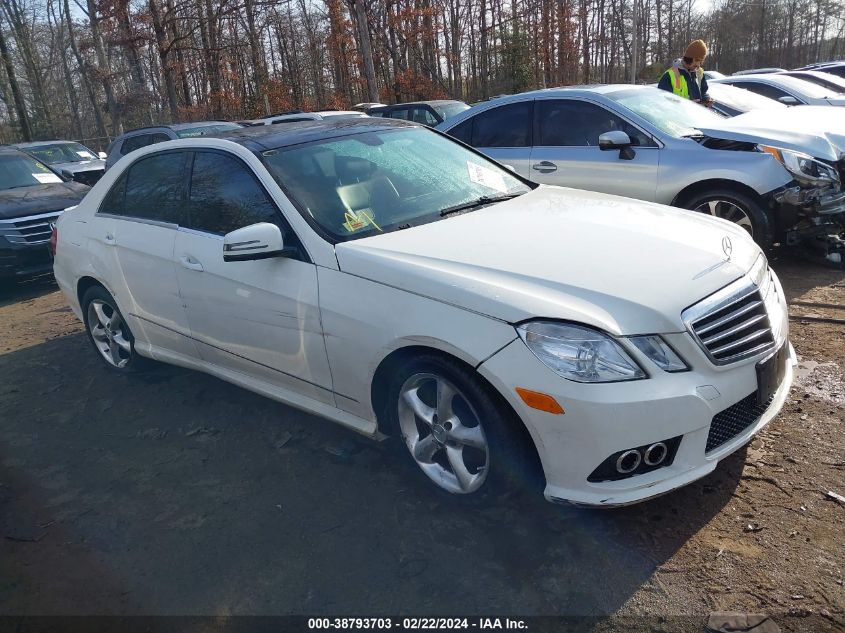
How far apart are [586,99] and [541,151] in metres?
0.64

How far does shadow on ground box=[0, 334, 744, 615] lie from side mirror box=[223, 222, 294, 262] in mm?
1154

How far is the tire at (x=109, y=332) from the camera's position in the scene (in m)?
4.91

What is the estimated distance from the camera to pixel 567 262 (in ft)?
9.44

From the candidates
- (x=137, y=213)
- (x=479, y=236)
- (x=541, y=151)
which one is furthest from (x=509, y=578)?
(x=541, y=151)

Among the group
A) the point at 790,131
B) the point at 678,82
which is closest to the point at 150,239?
the point at 790,131

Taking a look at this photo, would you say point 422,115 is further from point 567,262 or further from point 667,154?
point 567,262

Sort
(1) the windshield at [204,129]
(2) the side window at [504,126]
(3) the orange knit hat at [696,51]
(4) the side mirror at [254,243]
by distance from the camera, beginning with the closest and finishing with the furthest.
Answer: (4) the side mirror at [254,243]
(2) the side window at [504,126]
(3) the orange knit hat at [696,51]
(1) the windshield at [204,129]

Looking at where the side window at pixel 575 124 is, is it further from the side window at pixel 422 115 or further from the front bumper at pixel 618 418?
the side window at pixel 422 115

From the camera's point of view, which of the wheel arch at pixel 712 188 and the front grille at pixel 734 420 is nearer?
the front grille at pixel 734 420

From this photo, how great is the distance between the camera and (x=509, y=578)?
8.49 feet

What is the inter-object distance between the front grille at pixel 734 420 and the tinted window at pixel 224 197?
226cm

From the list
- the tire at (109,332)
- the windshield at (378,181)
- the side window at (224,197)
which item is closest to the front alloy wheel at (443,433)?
the windshield at (378,181)

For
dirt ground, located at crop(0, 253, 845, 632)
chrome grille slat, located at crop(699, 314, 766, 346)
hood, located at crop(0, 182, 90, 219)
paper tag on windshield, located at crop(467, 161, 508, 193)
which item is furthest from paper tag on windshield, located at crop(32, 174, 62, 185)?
chrome grille slat, located at crop(699, 314, 766, 346)

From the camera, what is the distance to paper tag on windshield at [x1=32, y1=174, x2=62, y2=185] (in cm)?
993
